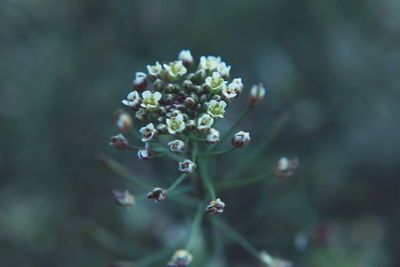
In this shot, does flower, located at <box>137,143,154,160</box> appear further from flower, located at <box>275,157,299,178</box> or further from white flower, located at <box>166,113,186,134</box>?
flower, located at <box>275,157,299,178</box>

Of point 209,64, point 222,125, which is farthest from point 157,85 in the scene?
point 222,125

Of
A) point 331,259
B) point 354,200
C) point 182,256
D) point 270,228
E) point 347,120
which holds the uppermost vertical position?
point 347,120

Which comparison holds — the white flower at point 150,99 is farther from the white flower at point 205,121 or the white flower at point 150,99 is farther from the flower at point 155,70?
the white flower at point 205,121

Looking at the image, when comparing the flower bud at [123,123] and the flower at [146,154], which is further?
the flower bud at [123,123]

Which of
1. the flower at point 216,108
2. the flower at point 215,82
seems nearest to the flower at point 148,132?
the flower at point 216,108

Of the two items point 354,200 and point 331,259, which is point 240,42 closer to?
point 354,200

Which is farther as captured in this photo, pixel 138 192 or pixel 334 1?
pixel 334 1

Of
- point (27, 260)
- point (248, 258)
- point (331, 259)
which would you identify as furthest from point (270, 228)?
point (27, 260)

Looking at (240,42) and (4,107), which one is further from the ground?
(240,42)

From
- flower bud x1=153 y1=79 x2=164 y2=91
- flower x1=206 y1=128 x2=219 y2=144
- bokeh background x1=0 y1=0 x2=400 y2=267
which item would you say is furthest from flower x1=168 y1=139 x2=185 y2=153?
bokeh background x1=0 y1=0 x2=400 y2=267
